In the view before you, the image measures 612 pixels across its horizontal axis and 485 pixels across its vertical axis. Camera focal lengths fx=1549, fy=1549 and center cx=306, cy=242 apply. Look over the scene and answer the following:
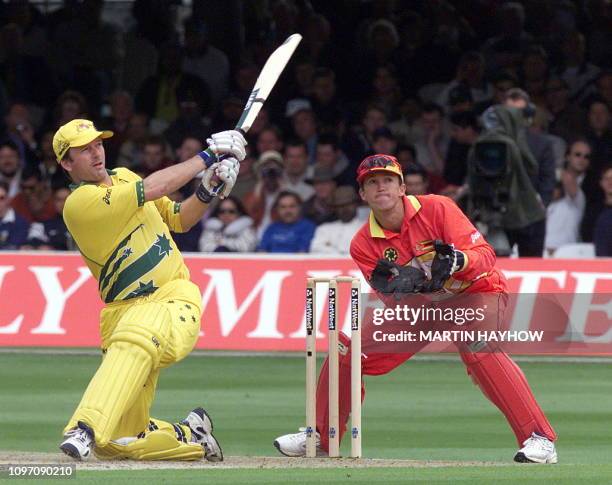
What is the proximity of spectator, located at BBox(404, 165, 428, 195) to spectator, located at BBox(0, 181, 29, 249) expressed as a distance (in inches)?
152

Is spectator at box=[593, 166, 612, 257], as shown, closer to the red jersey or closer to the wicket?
the red jersey

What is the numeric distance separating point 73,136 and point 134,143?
9.45m

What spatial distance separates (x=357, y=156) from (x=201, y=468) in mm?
9412

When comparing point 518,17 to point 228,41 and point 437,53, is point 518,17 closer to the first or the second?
point 437,53

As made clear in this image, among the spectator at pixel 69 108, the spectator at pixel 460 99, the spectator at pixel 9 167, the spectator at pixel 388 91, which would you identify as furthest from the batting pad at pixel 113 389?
the spectator at pixel 69 108

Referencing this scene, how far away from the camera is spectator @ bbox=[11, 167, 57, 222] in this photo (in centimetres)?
1627

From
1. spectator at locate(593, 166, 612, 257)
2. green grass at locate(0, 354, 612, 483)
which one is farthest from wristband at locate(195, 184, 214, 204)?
spectator at locate(593, 166, 612, 257)

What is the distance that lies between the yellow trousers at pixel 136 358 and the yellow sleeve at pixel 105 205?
0.44 meters

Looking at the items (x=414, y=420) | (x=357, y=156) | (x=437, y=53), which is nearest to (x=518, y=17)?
(x=437, y=53)

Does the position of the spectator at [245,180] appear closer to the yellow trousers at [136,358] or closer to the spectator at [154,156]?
the spectator at [154,156]

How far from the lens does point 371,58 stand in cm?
1805

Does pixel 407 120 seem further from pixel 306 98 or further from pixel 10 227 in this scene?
pixel 10 227

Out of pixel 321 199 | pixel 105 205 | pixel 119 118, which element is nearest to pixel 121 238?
pixel 105 205

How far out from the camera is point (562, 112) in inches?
666
